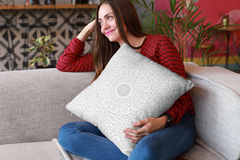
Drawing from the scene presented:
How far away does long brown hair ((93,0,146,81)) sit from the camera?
4.04 feet

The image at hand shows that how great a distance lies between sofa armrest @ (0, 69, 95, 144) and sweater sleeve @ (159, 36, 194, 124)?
0.44 m

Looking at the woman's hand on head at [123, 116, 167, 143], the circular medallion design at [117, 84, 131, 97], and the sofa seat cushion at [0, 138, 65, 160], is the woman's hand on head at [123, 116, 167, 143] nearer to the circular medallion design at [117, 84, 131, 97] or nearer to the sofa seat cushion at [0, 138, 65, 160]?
the circular medallion design at [117, 84, 131, 97]

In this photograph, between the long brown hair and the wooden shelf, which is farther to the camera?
the wooden shelf

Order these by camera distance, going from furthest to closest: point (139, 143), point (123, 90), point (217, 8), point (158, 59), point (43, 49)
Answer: point (217, 8)
point (43, 49)
point (158, 59)
point (123, 90)
point (139, 143)

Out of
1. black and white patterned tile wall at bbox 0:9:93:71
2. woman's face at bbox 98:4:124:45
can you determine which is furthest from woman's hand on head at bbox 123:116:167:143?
black and white patterned tile wall at bbox 0:9:93:71

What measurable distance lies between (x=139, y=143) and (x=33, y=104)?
1.92 feet

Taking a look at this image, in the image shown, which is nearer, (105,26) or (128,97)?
(128,97)

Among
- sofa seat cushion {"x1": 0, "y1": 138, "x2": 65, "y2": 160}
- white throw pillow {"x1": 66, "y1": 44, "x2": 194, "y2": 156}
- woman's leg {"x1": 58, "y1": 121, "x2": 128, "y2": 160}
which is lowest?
sofa seat cushion {"x1": 0, "y1": 138, "x2": 65, "y2": 160}

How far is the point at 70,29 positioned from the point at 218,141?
338cm

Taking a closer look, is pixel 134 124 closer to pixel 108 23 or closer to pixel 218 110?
pixel 218 110

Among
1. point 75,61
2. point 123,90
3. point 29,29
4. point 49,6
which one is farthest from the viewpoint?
point 29,29

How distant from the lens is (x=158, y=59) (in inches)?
46.3

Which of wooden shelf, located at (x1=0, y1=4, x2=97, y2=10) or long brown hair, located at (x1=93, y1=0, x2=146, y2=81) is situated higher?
wooden shelf, located at (x1=0, y1=4, x2=97, y2=10)

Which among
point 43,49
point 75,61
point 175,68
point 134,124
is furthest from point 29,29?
point 134,124
